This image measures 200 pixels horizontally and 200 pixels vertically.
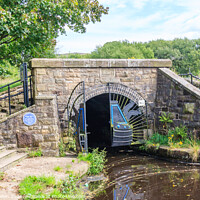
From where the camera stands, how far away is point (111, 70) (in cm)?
902

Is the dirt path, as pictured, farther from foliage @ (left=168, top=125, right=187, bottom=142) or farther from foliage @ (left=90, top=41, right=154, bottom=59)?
foliage @ (left=90, top=41, right=154, bottom=59)

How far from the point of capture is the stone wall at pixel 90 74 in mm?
8398

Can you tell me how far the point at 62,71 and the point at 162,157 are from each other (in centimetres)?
433

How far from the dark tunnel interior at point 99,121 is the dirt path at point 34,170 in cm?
477

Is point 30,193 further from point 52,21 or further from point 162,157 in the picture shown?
point 52,21

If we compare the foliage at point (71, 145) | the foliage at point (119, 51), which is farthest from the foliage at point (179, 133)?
the foliage at point (119, 51)

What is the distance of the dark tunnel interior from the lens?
11.9 metres

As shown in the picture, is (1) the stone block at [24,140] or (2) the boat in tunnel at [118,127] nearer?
(1) the stone block at [24,140]

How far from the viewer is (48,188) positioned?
16.3ft

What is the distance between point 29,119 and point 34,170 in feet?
6.09

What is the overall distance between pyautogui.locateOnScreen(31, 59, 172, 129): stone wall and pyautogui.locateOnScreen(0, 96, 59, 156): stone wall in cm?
98

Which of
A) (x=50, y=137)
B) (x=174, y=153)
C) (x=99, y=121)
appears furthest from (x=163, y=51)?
(x=50, y=137)

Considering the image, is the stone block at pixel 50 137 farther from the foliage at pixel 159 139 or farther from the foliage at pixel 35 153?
the foliage at pixel 159 139

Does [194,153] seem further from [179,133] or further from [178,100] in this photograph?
[178,100]
